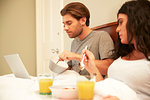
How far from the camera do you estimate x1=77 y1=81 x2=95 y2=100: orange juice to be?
77 cm

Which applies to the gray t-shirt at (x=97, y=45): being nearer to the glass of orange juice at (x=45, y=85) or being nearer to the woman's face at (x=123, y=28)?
the woman's face at (x=123, y=28)

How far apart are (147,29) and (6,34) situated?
3151 mm

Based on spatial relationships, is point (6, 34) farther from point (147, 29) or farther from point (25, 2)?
point (147, 29)

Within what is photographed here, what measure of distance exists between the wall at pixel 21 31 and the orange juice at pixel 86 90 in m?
2.90

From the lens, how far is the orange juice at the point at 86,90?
0.77 metres

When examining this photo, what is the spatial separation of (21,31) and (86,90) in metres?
3.04

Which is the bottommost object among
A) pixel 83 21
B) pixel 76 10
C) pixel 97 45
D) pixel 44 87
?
pixel 44 87

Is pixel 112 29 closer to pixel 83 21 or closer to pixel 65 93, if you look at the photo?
pixel 83 21

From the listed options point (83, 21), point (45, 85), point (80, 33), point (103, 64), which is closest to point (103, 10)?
point (83, 21)

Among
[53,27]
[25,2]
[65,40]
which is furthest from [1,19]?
[65,40]

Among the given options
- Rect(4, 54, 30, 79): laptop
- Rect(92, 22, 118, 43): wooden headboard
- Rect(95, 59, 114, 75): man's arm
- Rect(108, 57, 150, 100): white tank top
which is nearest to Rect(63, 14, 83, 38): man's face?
Rect(92, 22, 118, 43): wooden headboard

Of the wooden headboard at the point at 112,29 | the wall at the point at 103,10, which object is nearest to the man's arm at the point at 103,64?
the wooden headboard at the point at 112,29

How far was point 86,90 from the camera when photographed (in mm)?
765

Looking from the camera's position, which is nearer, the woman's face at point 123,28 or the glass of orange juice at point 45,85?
the glass of orange juice at point 45,85
